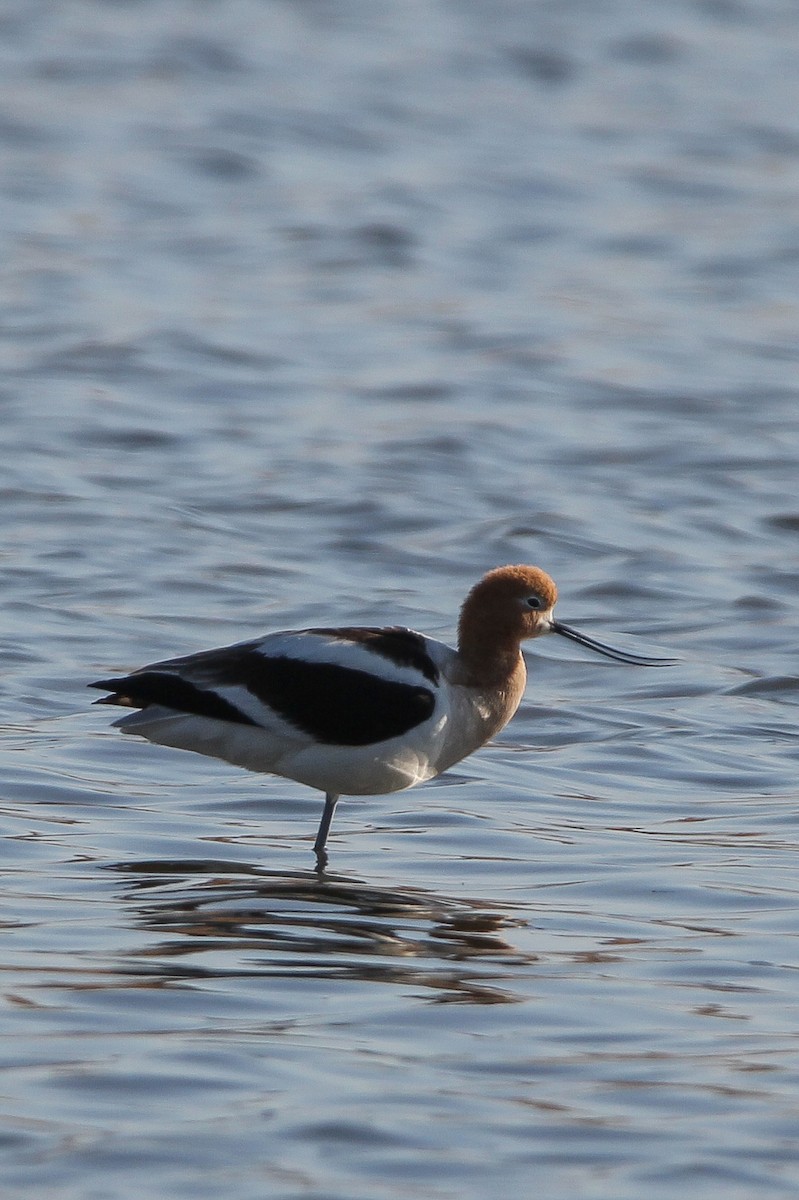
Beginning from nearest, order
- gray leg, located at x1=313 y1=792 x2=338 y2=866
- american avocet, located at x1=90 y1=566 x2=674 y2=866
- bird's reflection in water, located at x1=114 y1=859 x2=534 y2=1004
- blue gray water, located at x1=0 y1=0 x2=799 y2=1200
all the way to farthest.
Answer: blue gray water, located at x1=0 y1=0 x2=799 y2=1200 → bird's reflection in water, located at x1=114 y1=859 x2=534 y2=1004 → gray leg, located at x1=313 y1=792 x2=338 y2=866 → american avocet, located at x1=90 y1=566 x2=674 y2=866

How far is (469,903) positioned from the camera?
281 inches

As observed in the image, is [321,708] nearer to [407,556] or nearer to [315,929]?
[315,929]

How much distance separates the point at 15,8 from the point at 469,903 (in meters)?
20.9

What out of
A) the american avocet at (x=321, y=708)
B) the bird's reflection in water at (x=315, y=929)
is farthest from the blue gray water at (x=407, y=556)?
the american avocet at (x=321, y=708)

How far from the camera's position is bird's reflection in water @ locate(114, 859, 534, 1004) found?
247 inches

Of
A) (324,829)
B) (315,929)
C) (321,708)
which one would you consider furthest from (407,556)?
(315,929)

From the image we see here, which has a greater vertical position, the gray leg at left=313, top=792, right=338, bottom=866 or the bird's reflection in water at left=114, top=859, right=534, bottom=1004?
the bird's reflection in water at left=114, top=859, right=534, bottom=1004

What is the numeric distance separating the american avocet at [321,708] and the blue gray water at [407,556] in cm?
29

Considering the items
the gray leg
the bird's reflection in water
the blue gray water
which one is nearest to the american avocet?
the gray leg

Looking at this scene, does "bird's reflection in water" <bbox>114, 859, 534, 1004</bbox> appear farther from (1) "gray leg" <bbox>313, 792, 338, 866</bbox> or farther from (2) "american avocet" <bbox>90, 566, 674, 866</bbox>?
(2) "american avocet" <bbox>90, 566, 674, 866</bbox>

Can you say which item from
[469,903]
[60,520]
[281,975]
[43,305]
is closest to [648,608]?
[60,520]

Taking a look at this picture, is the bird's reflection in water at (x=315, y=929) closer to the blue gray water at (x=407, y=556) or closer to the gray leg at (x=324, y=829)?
the blue gray water at (x=407, y=556)

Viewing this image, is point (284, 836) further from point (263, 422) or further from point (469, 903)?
point (263, 422)

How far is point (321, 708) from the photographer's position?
784 cm
